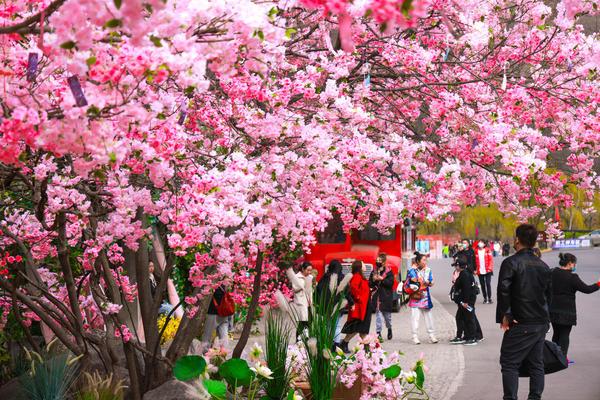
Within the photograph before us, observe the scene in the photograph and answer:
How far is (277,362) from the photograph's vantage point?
9.95 m

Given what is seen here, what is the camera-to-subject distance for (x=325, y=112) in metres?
9.99

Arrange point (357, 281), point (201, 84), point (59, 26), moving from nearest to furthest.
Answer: point (59, 26) < point (201, 84) < point (357, 281)

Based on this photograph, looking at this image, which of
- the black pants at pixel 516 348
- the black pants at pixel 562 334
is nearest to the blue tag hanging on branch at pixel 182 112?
the black pants at pixel 516 348

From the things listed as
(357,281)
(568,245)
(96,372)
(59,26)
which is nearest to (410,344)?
(357,281)

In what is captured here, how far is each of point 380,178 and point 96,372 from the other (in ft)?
16.2

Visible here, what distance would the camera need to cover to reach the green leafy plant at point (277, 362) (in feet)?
32.3

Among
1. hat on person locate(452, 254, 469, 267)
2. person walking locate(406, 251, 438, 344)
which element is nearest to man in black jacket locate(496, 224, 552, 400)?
hat on person locate(452, 254, 469, 267)

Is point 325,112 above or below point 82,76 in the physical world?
above

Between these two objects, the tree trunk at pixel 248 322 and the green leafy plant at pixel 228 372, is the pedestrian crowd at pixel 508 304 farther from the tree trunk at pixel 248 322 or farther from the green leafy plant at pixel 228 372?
the green leafy plant at pixel 228 372

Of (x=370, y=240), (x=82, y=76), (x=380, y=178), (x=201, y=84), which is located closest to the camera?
(x=82, y=76)

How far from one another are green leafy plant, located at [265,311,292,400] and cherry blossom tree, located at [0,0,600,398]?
2.55 ft

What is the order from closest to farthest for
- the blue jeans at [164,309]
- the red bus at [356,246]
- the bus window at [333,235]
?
the blue jeans at [164,309], the red bus at [356,246], the bus window at [333,235]

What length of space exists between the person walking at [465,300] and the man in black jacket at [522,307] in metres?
8.21

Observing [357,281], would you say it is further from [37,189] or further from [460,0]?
[37,189]
